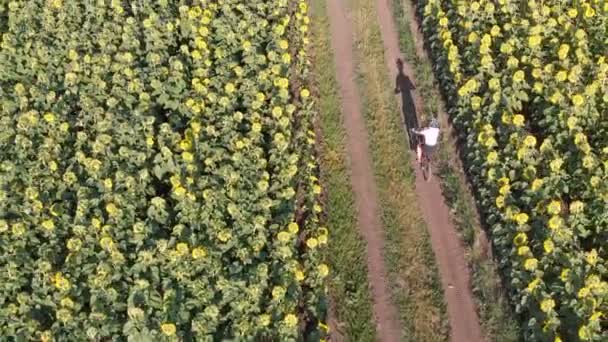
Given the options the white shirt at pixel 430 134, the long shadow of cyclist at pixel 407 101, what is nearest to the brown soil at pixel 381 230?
the long shadow of cyclist at pixel 407 101

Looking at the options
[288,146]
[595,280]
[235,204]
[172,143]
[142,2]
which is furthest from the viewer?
[142,2]

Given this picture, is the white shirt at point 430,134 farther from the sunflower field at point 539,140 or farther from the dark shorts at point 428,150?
the sunflower field at point 539,140

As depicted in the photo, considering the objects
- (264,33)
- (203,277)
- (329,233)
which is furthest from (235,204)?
(264,33)

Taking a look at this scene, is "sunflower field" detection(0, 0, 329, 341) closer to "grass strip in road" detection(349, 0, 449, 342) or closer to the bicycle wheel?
"grass strip in road" detection(349, 0, 449, 342)

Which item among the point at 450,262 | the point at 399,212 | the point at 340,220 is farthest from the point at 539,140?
the point at 340,220

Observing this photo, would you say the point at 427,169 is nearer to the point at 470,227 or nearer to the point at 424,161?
the point at 424,161

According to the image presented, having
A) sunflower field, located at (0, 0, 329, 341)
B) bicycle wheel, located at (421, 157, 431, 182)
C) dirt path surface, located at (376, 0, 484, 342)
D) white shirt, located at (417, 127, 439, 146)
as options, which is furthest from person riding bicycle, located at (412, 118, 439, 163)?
sunflower field, located at (0, 0, 329, 341)

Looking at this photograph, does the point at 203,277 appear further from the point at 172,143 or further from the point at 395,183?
the point at 395,183
